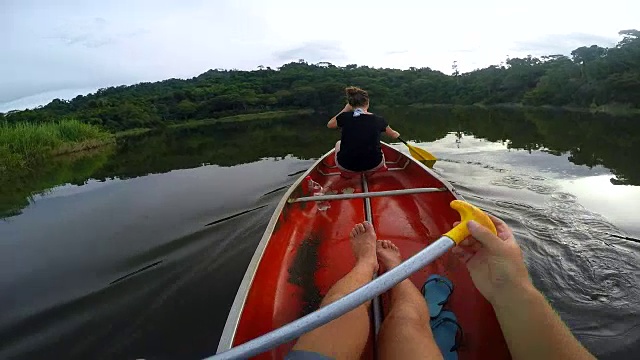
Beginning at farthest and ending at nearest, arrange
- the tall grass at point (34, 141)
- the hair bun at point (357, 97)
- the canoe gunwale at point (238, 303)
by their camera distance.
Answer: the tall grass at point (34, 141) < the hair bun at point (357, 97) < the canoe gunwale at point (238, 303)

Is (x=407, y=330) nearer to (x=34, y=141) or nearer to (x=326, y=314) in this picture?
(x=326, y=314)

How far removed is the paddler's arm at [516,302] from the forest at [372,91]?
117 ft

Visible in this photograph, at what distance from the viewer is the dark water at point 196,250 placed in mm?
2768

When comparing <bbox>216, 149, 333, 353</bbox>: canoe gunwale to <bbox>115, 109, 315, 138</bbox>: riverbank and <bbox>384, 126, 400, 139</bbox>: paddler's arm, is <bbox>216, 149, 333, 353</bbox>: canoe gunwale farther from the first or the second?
<bbox>115, 109, 315, 138</bbox>: riverbank

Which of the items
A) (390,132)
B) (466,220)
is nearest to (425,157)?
(390,132)

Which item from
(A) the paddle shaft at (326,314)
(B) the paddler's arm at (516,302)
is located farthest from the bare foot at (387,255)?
(A) the paddle shaft at (326,314)

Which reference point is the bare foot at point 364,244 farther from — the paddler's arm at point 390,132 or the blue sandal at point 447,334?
the paddler's arm at point 390,132

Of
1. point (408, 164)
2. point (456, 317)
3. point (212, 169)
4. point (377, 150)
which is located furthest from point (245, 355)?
point (212, 169)

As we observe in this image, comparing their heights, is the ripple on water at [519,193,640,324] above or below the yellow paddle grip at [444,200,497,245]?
below

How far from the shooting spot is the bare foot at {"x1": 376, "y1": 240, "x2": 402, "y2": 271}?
7.24 feet

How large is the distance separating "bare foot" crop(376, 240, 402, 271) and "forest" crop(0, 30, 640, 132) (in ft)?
114

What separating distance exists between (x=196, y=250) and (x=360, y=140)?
224 centimetres

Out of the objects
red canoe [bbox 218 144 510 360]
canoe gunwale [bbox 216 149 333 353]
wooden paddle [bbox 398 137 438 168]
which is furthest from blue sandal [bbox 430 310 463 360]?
wooden paddle [bbox 398 137 438 168]

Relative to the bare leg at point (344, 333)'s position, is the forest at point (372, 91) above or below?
above
